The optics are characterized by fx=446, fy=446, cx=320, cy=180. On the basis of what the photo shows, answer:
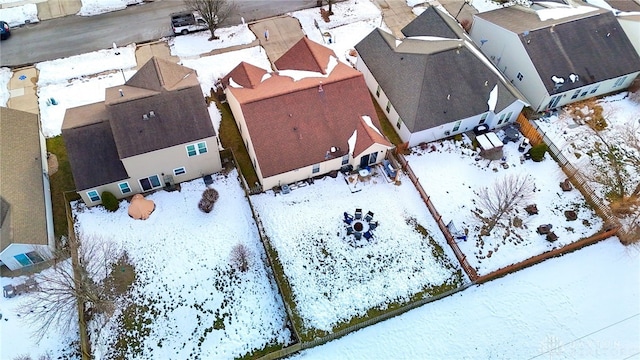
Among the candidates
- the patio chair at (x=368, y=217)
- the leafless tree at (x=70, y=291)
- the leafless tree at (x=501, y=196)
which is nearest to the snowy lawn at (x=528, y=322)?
the leafless tree at (x=501, y=196)

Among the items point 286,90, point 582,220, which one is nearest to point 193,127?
point 286,90

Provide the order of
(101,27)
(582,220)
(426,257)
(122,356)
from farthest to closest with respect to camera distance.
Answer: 1. (101,27)
2. (582,220)
3. (426,257)
4. (122,356)

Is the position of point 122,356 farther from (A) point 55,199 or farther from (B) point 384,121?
(B) point 384,121

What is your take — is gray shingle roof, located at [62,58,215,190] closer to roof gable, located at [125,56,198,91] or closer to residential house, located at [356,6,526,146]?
roof gable, located at [125,56,198,91]

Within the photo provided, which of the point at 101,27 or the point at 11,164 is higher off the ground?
the point at 101,27

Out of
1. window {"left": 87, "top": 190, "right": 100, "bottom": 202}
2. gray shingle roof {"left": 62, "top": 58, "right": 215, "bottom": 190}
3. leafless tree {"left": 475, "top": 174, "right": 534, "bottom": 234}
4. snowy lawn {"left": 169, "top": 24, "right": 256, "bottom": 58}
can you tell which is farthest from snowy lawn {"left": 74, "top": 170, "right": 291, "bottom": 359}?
leafless tree {"left": 475, "top": 174, "right": 534, "bottom": 234}

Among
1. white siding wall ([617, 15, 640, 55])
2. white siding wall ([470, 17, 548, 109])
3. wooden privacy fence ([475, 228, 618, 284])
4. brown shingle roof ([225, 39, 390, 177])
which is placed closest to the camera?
wooden privacy fence ([475, 228, 618, 284])

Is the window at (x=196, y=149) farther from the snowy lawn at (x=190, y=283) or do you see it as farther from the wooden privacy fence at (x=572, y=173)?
the wooden privacy fence at (x=572, y=173)
